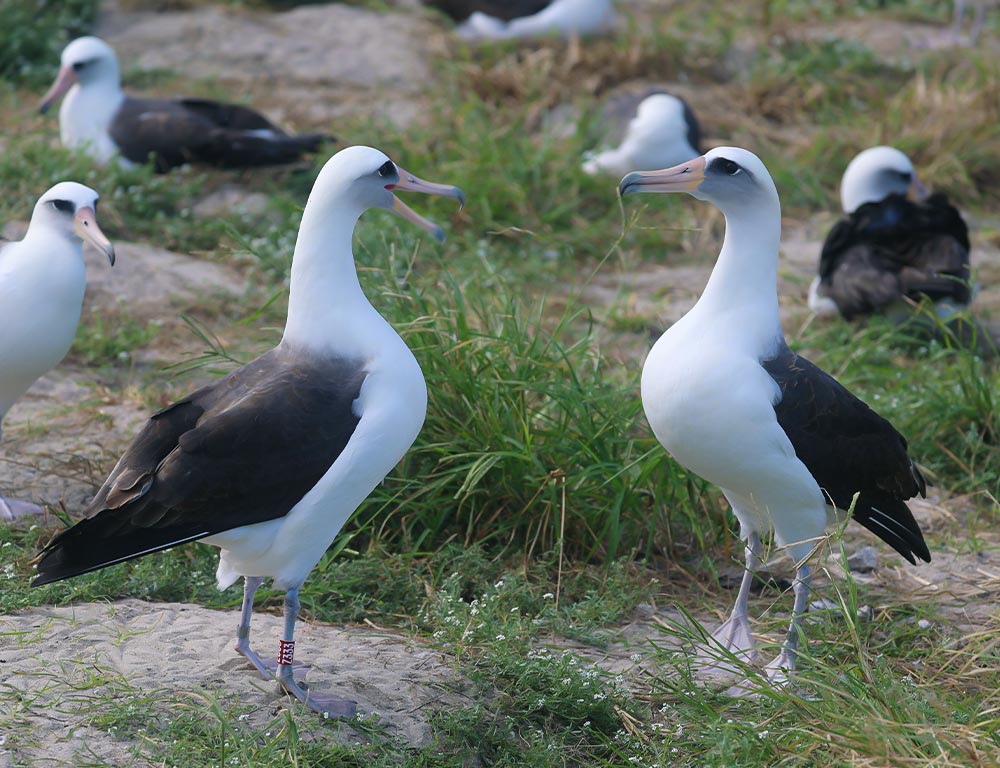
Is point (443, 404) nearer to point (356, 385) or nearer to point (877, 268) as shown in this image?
point (356, 385)

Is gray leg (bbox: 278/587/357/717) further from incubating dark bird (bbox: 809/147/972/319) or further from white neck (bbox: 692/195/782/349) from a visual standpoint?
incubating dark bird (bbox: 809/147/972/319)

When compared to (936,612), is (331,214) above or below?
above

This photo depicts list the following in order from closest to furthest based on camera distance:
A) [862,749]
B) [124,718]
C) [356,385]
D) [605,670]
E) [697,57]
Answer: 1. [862,749]
2. [124,718]
3. [356,385]
4. [605,670]
5. [697,57]

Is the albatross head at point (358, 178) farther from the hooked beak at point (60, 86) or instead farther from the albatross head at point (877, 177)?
the hooked beak at point (60, 86)

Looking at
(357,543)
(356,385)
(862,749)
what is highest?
(356,385)

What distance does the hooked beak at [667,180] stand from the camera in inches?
161

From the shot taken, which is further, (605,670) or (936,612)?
(936,612)

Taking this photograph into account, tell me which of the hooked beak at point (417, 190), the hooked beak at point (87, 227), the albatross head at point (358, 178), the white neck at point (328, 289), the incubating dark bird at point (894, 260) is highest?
the albatross head at point (358, 178)

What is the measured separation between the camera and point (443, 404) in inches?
192

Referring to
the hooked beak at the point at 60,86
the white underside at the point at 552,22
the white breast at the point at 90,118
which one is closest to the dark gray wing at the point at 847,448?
the white breast at the point at 90,118

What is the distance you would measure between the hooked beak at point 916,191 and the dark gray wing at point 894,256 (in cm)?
68

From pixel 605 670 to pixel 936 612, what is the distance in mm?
1377

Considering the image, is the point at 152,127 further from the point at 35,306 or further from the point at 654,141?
the point at 35,306

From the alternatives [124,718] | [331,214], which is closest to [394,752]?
[124,718]
